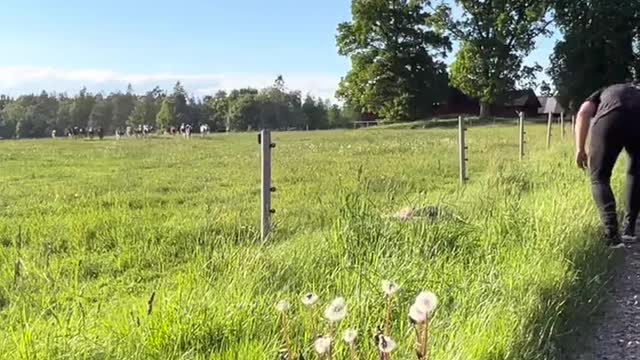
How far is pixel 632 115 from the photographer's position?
6.49 meters

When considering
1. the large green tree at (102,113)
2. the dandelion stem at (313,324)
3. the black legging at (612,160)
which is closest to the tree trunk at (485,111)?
the black legging at (612,160)

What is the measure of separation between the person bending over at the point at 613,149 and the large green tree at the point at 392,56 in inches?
2277

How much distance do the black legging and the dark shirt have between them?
57 millimetres

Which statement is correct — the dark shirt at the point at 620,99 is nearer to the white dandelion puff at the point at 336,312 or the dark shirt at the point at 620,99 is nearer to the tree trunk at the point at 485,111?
the white dandelion puff at the point at 336,312

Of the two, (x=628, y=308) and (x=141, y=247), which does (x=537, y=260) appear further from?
(x=141, y=247)

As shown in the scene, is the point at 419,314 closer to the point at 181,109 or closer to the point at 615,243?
the point at 615,243

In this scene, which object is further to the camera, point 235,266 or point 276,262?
point 276,262

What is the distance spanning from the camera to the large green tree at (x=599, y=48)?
54.5 meters

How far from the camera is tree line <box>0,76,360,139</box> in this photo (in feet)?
354

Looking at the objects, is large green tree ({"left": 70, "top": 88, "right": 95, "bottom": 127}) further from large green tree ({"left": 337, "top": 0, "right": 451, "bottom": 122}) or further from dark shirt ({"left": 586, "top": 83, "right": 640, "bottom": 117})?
dark shirt ({"left": 586, "top": 83, "right": 640, "bottom": 117})

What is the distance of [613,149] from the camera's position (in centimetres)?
658

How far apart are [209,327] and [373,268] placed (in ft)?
4.33

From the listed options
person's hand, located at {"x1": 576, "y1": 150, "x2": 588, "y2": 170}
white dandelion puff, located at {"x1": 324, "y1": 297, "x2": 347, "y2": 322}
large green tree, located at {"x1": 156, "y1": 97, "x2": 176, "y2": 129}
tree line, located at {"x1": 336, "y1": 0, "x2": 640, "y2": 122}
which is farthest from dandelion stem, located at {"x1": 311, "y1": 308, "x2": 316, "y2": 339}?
large green tree, located at {"x1": 156, "y1": 97, "x2": 176, "y2": 129}

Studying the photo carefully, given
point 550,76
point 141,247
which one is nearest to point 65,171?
point 141,247
